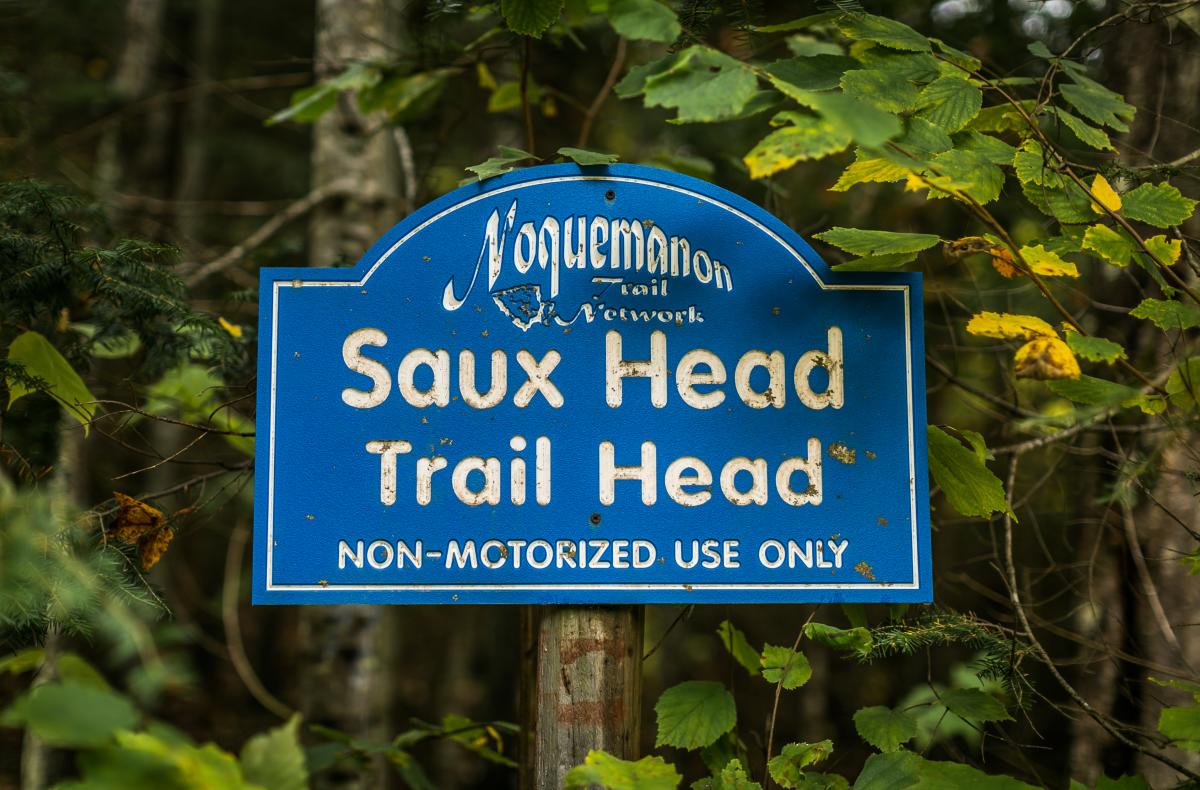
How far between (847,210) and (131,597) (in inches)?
157

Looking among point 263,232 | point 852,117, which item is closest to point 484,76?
point 263,232

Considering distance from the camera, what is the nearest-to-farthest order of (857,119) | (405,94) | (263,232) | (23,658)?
(857,119) → (23,658) → (405,94) → (263,232)

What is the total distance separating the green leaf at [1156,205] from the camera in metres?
1.73

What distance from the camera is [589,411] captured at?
5.54 feet

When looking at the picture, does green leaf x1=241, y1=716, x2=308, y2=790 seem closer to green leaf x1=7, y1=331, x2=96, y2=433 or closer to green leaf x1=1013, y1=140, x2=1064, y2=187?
green leaf x1=7, y1=331, x2=96, y2=433

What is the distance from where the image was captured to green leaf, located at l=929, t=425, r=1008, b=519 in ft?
5.90

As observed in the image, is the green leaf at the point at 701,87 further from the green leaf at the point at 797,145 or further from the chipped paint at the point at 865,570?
the chipped paint at the point at 865,570

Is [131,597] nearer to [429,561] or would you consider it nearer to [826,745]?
[429,561]

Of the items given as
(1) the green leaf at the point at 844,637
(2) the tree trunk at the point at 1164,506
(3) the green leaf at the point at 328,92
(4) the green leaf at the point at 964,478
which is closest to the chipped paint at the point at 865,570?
(1) the green leaf at the point at 844,637

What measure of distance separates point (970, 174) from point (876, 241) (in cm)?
22

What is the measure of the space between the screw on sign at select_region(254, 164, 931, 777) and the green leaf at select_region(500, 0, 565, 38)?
314 mm

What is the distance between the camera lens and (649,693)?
975 cm

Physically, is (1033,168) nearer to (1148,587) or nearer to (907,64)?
(907,64)

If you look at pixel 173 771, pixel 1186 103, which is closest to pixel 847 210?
pixel 1186 103
